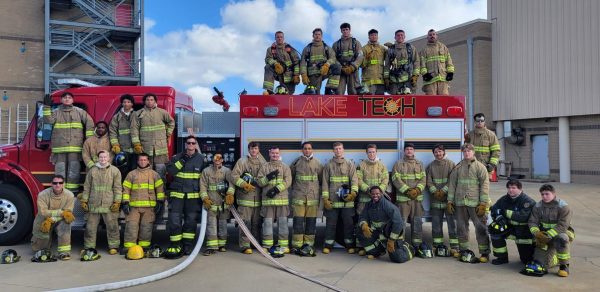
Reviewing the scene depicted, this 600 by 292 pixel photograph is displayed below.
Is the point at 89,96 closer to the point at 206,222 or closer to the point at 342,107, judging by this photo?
the point at 206,222

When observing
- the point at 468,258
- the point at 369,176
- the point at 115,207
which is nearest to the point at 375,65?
the point at 369,176

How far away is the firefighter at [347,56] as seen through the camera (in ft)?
28.6

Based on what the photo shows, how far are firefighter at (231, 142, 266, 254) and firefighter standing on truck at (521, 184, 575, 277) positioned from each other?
392cm

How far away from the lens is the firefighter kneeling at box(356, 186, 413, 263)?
6.78 metres

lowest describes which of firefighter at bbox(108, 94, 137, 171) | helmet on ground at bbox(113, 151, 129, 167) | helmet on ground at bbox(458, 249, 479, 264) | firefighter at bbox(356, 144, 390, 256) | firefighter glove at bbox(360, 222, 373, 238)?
helmet on ground at bbox(458, 249, 479, 264)

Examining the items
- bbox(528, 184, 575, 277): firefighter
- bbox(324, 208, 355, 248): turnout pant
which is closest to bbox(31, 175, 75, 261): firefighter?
bbox(324, 208, 355, 248): turnout pant

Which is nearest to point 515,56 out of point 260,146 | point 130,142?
point 260,146

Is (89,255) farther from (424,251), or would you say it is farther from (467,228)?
(467,228)

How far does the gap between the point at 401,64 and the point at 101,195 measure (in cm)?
567

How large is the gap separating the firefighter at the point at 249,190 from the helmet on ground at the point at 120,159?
5.58 ft

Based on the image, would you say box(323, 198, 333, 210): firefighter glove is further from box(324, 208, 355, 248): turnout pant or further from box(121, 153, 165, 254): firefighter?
box(121, 153, 165, 254): firefighter

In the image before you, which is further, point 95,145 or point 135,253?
point 95,145

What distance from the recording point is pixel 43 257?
680 cm

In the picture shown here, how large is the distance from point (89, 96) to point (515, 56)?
2054 cm
